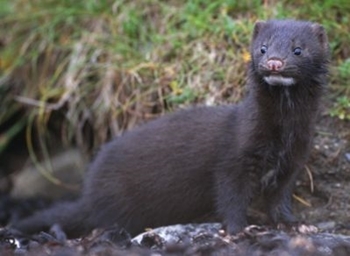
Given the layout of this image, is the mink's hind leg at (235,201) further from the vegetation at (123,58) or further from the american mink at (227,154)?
the vegetation at (123,58)

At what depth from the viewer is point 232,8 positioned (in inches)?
220

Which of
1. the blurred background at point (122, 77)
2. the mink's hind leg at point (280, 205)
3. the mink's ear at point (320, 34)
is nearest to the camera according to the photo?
the mink's ear at point (320, 34)

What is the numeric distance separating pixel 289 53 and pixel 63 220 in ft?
6.05

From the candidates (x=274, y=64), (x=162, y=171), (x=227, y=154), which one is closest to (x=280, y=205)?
(x=227, y=154)

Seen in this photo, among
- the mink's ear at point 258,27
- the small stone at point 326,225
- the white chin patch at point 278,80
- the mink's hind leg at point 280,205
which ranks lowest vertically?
the small stone at point 326,225

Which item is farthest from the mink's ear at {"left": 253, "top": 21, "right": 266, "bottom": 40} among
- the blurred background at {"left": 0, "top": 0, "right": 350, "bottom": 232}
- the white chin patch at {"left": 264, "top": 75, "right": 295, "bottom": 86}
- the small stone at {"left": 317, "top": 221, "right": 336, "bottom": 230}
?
the small stone at {"left": 317, "top": 221, "right": 336, "bottom": 230}

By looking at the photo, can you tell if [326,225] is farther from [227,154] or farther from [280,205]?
[227,154]

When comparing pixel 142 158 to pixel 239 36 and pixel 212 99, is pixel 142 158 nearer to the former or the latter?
pixel 212 99

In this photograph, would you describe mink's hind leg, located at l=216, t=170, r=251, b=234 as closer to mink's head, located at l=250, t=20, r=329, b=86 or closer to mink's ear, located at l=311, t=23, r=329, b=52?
mink's head, located at l=250, t=20, r=329, b=86

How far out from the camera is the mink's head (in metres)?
4.23

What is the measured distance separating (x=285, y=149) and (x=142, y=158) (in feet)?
2.79

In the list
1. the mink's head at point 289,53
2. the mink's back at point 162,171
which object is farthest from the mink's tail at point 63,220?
the mink's head at point 289,53

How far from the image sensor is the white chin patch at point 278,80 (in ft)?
13.9

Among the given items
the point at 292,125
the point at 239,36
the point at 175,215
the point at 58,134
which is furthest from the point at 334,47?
the point at 58,134
